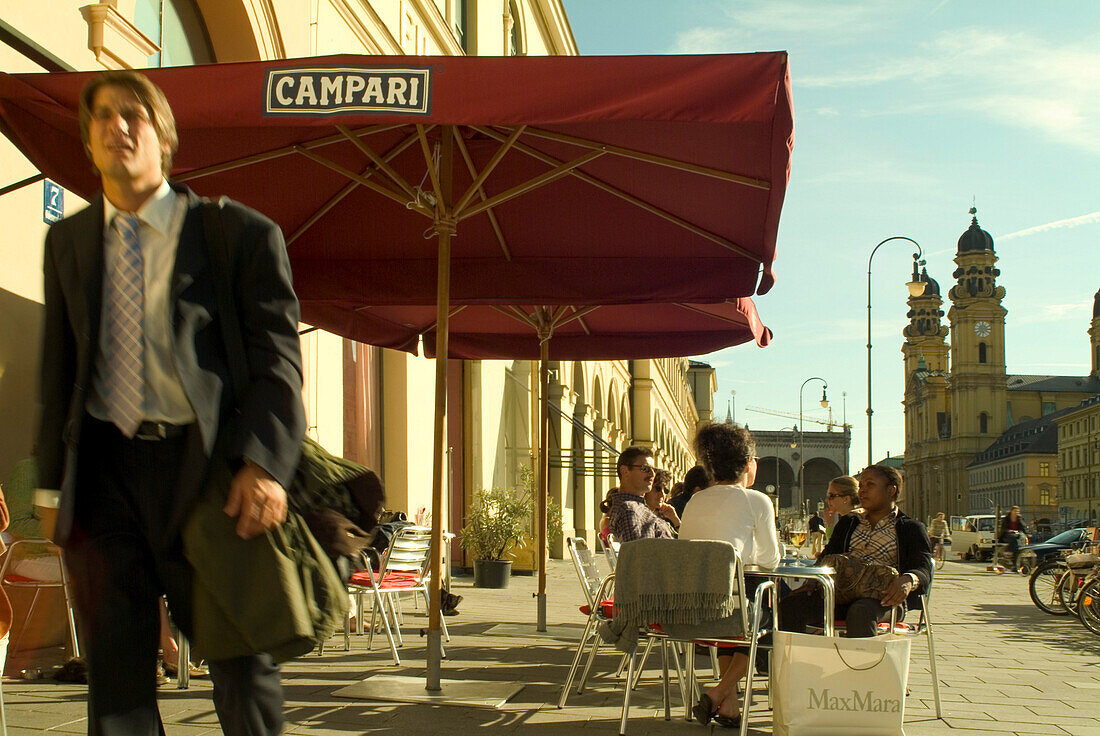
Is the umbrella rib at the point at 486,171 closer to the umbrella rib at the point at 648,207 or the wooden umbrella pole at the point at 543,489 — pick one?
the umbrella rib at the point at 648,207

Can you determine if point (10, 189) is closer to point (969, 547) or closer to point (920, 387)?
point (969, 547)

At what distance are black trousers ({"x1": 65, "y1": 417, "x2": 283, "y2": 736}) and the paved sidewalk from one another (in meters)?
2.84

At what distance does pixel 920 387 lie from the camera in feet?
562

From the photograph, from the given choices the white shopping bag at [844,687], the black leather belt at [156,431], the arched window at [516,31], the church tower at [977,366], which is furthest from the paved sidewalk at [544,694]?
the church tower at [977,366]

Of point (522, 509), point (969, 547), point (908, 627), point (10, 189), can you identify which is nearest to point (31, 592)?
point (10, 189)

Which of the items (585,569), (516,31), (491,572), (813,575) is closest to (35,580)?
(585,569)

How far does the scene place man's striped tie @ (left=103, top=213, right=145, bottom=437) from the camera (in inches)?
88.8

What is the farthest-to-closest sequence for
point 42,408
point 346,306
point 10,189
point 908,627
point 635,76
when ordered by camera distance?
1. point 346,306
2. point 908,627
3. point 10,189
4. point 635,76
5. point 42,408

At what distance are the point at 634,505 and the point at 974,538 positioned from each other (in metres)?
40.5

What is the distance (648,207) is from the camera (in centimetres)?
698

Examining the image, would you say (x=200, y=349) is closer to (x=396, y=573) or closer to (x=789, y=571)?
(x=789, y=571)

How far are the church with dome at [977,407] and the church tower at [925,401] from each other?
0.15 metres

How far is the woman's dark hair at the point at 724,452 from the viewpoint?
5777 mm

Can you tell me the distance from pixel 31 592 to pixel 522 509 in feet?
31.8
